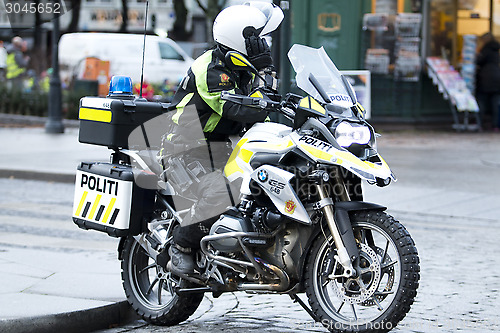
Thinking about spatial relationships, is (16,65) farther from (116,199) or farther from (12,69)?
(116,199)

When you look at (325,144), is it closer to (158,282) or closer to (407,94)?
(158,282)

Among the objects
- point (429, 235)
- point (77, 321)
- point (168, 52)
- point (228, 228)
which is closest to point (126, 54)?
point (168, 52)

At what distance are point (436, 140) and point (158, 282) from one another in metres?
12.8

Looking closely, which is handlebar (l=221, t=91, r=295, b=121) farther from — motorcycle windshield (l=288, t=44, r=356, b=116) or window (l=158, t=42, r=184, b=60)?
window (l=158, t=42, r=184, b=60)

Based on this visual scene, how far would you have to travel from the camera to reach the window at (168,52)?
24.4 metres

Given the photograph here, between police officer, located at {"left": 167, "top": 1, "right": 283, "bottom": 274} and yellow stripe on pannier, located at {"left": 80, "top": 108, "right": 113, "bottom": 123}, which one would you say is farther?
yellow stripe on pannier, located at {"left": 80, "top": 108, "right": 113, "bottom": 123}

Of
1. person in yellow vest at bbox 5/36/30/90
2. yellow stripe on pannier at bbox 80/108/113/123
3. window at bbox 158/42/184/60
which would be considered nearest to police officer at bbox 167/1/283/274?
yellow stripe on pannier at bbox 80/108/113/123

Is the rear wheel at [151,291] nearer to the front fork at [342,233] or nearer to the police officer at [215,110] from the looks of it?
the police officer at [215,110]

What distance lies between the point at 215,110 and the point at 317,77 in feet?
1.89

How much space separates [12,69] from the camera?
24781 mm

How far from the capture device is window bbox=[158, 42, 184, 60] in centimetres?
2441

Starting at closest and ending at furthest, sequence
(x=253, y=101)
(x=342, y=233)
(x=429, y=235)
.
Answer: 1. (x=342, y=233)
2. (x=253, y=101)
3. (x=429, y=235)

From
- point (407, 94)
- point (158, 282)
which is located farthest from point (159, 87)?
point (158, 282)

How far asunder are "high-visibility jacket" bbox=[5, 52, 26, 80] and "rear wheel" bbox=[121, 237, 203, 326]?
19955mm
